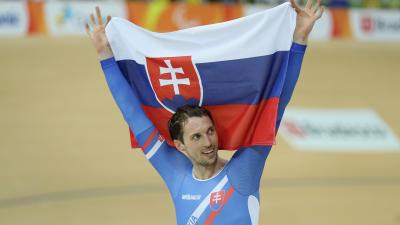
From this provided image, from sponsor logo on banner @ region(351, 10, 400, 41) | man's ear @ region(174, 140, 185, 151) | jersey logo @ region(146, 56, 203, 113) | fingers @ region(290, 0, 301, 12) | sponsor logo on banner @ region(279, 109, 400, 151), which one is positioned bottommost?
sponsor logo on banner @ region(279, 109, 400, 151)

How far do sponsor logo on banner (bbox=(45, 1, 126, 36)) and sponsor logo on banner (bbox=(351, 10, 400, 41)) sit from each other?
611 cm

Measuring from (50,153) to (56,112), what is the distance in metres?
1.50

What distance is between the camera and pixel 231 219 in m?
3.31

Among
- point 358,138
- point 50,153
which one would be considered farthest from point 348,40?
point 50,153

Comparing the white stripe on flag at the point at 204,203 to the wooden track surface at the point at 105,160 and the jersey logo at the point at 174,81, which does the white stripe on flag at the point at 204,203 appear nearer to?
the jersey logo at the point at 174,81

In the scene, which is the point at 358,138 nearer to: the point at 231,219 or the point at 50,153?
the point at 50,153

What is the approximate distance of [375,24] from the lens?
643 inches

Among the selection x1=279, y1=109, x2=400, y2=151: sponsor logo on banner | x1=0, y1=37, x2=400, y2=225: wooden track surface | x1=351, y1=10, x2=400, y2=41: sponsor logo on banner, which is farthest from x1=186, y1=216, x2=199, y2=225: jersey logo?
x1=351, y1=10, x2=400, y2=41: sponsor logo on banner

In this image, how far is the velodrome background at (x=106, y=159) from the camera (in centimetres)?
768

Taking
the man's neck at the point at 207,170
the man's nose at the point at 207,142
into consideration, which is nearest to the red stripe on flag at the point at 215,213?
the man's neck at the point at 207,170

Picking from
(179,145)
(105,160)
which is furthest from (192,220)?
(105,160)

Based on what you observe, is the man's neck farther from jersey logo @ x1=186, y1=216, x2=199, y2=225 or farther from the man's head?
jersey logo @ x1=186, y1=216, x2=199, y2=225

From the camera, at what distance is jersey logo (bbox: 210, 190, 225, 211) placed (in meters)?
3.34

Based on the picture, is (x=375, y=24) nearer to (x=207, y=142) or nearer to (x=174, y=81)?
(x=174, y=81)
